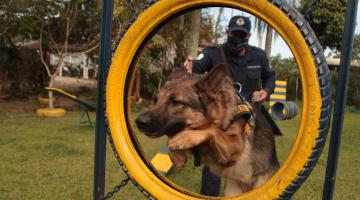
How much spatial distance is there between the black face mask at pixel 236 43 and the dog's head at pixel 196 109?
652mm

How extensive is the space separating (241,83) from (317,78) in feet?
2.93

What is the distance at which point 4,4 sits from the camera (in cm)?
1400

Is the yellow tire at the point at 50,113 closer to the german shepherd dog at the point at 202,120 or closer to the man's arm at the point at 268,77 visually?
the man's arm at the point at 268,77

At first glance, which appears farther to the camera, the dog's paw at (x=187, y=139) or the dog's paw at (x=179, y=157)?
the dog's paw at (x=179, y=157)

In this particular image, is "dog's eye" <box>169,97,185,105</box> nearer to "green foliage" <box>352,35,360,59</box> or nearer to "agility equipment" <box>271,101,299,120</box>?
"agility equipment" <box>271,101,299,120</box>

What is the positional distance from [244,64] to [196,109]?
2.91 feet

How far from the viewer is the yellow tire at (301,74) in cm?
238

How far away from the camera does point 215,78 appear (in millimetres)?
2469

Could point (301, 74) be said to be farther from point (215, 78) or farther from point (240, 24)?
point (240, 24)

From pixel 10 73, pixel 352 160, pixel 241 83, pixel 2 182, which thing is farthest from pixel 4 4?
pixel 241 83

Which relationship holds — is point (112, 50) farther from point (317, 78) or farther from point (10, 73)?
point (10, 73)

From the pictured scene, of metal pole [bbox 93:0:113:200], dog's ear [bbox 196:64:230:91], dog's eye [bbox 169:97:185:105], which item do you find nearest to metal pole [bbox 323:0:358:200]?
dog's ear [bbox 196:64:230:91]

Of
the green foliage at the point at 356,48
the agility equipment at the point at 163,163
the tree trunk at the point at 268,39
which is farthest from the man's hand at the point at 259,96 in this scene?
the green foliage at the point at 356,48

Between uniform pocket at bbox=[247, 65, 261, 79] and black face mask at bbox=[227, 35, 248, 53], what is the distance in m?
0.19
